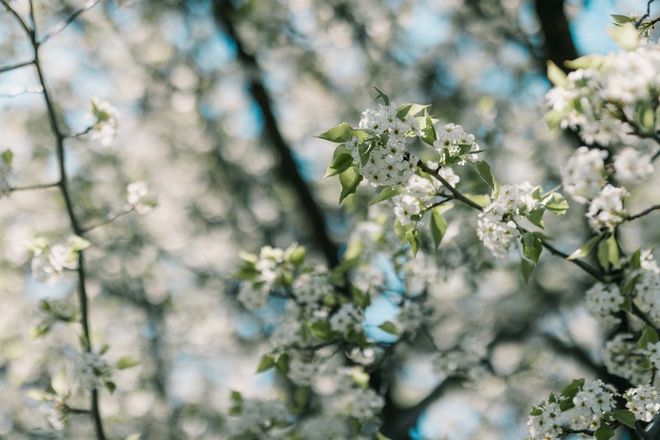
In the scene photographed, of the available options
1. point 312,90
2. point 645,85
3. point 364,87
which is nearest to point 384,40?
point 364,87

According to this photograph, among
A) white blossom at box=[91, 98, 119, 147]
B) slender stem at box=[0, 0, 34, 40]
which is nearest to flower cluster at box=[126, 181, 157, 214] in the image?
white blossom at box=[91, 98, 119, 147]

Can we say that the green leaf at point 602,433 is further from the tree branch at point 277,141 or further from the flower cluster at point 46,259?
the tree branch at point 277,141

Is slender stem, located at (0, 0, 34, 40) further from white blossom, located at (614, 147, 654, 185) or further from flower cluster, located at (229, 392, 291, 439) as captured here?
white blossom, located at (614, 147, 654, 185)

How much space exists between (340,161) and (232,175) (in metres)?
6.52

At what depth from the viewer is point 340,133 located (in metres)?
2.60

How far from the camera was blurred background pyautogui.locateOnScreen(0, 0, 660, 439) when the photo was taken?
7.68 metres

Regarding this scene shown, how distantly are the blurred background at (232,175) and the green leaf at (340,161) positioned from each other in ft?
14.9

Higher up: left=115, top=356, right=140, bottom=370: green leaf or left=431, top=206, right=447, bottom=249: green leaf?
left=431, top=206, right=447, bottom=249: green leaf

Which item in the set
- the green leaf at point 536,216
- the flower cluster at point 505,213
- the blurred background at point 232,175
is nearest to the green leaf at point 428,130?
the flower cluster at point 505,213

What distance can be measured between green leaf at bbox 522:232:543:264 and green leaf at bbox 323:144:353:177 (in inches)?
31.6

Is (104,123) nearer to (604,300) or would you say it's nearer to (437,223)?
(437,223)

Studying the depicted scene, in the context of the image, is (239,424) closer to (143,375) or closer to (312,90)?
(143,375)

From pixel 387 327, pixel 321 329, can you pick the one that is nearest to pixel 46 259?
pixel 321 329

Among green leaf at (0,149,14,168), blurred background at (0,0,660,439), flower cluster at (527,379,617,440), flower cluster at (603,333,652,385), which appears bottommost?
blurred background at (0,0,660,439)
